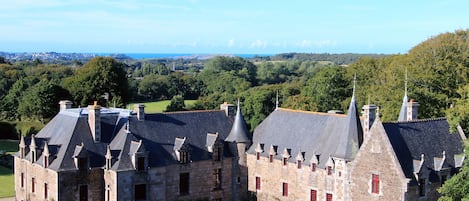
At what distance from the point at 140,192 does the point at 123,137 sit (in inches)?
141

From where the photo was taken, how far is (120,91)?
73.1 meters

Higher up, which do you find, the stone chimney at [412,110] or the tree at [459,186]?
the stone chimney at [412,110]

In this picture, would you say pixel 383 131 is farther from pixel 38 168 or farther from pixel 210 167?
pixel 38 168

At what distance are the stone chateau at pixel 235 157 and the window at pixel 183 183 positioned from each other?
0.06 metres

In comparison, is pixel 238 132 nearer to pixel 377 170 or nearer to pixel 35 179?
pixel 377 170

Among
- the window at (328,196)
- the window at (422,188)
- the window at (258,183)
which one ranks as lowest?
the window at (258,183)

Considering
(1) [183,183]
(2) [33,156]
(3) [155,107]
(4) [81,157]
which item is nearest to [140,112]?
(4) [81,157]

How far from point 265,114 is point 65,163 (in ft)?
117

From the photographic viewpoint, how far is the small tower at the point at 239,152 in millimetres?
39562

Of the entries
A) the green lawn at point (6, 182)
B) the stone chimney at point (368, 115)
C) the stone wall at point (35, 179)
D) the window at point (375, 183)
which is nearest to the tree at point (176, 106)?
the green lawn at point (6, 182)

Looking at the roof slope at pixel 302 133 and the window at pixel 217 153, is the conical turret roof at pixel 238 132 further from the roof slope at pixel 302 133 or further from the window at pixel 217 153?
the window at pixel 217 153

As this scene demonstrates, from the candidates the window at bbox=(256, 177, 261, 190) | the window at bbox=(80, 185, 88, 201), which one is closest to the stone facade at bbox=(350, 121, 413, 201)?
the window at bbox=(256, 177, 261, 190)

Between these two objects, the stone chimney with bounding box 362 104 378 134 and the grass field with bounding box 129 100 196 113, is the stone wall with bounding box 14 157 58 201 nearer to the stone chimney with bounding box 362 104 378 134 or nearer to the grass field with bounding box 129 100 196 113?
the stone chimney with bounding box 362 104 378 134

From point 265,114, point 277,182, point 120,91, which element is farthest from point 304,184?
point 120,91
